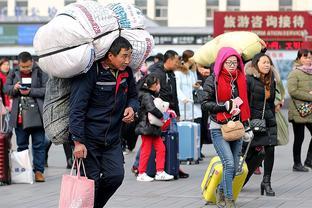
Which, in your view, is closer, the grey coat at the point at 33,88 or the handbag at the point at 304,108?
the grey coat at the point at 33,88

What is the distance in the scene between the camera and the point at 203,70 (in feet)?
52.5

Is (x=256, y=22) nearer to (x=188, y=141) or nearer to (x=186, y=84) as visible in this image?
(x=186, y=84)

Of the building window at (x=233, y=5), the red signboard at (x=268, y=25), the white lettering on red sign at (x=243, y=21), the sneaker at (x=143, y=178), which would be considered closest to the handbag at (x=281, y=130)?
the sneaker at (x=143, y=178)

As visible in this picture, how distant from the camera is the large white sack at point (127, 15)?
7.80 m

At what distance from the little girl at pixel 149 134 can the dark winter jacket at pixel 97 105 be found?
4.81 metres

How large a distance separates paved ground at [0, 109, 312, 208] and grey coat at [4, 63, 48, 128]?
1.02 meters

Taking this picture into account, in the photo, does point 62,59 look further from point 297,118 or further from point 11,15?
point 11,15

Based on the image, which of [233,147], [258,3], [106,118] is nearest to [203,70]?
[233,147]

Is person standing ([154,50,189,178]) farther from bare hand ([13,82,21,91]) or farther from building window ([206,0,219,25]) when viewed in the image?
building window ([206,0,219,25])

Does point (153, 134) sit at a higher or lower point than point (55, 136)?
lower

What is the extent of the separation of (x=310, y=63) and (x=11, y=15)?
43.7 m

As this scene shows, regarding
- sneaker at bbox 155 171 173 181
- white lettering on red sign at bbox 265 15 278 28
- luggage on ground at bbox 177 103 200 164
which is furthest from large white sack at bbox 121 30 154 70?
white lettering on red sign at bbox 265 15 278 28

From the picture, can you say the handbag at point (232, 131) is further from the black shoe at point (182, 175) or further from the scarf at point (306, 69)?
the scarf at point (306, 69)

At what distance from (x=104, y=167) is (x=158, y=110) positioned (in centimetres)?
495
